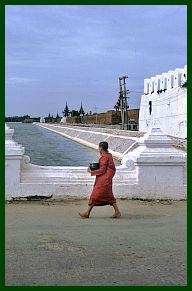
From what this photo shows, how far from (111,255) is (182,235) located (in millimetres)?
1354

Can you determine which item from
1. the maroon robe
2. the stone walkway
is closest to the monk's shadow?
the stone walkway

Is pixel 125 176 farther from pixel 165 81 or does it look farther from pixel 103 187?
pixel 165 81

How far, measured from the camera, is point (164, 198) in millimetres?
8672

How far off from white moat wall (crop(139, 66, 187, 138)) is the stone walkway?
23.6 meters

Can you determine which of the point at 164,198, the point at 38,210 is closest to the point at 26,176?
the point at 38,210

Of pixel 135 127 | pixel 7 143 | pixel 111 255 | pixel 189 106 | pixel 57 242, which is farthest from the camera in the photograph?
pixel 135 127

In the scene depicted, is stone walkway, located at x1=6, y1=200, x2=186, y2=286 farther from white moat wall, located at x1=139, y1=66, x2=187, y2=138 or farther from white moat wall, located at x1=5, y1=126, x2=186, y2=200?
white moat wall, located at x1=139, y1=66, x2=187, y2=138

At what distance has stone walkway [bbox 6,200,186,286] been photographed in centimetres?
437

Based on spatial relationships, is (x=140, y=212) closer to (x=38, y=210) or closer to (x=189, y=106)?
(x=38, y=210)

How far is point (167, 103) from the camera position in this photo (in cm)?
4266

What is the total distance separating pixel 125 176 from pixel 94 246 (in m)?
3.35

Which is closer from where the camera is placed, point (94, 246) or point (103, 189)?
point (94, 246)

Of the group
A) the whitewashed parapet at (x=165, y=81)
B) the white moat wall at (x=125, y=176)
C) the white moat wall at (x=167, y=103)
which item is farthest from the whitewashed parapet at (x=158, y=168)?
the whitewashed parapet at (x=165, y=81)

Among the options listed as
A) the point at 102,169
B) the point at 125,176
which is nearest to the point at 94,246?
the point at 102,169
